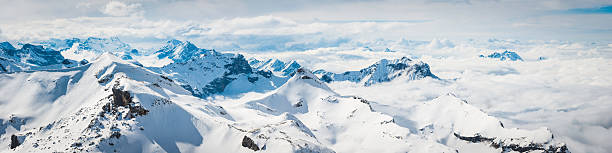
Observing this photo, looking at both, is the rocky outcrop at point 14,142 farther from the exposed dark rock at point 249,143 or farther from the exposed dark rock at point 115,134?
the exposed dark rock at point 249,143

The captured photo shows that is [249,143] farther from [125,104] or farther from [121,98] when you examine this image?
[121,98]

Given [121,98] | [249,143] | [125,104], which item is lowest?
[249,143]

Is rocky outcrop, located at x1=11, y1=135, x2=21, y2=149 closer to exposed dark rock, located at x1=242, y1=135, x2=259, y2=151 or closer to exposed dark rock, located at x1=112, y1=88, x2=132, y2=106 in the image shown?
exposed dark rock, located at x1=112, y1=88, x2=132, y2=106

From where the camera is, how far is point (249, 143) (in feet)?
404

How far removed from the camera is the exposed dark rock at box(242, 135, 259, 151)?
120975 millimetres

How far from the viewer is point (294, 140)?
127000 mm

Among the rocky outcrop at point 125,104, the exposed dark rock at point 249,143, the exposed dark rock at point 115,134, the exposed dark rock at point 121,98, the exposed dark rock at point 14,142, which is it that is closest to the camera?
the exposed dark rock at point 115,134

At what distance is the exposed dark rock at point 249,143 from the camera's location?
121 metres

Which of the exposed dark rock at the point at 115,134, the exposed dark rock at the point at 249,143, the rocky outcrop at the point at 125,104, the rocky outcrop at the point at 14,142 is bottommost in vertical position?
the rocky outcrop at the point at 14,142

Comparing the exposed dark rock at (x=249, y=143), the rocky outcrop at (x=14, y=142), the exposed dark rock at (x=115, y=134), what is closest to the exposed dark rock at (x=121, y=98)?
the exposed dark rock at (x=115, y=134)

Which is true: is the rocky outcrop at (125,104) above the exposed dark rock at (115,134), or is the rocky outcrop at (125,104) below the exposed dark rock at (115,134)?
above

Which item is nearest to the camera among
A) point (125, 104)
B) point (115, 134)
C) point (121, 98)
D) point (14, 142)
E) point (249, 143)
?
point (115, 134)

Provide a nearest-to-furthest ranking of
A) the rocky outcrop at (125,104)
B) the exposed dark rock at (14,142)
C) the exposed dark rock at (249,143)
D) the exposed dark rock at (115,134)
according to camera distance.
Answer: the exposed dark rock at (115,134)
the exposed dark rock at (249,143)
the rocky outcrop at (125,104)
the exposed dark rock at (14,142)

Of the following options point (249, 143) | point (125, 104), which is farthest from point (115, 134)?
point (249, 143)
